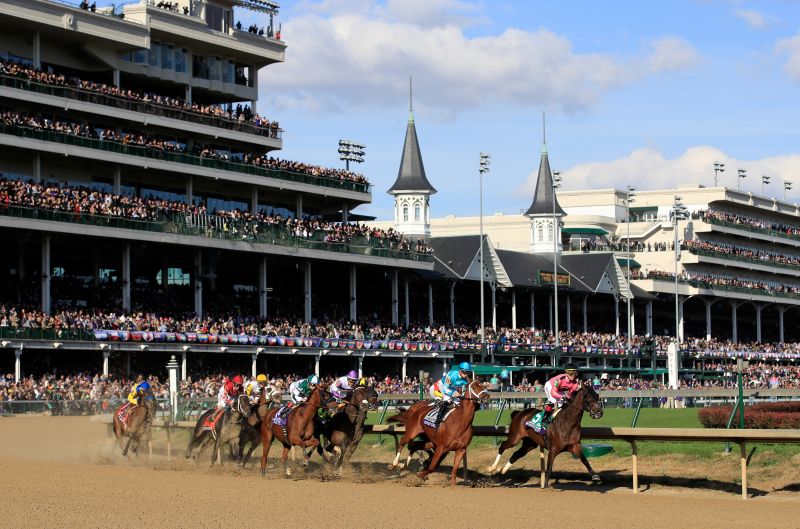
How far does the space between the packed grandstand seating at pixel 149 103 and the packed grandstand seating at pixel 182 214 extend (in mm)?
3401

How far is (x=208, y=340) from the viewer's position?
50125mm

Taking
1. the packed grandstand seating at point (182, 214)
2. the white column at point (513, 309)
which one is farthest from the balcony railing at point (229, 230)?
the white column at point (513, 309)

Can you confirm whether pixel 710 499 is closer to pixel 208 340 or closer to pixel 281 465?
pixel 281 465

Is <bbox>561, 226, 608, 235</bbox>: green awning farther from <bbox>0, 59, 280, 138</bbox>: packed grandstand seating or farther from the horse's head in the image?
the horse's head

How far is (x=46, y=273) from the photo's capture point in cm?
4731

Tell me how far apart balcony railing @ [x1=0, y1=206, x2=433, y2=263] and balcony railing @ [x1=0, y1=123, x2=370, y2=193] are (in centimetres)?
242

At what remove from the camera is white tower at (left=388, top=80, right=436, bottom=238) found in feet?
249

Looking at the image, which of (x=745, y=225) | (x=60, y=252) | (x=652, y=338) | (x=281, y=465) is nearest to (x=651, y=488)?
(x=281, y=465)

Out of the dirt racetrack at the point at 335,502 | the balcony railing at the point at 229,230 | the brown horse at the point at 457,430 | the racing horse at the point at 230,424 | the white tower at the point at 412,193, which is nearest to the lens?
the dirt racetrack at the point at 335,502

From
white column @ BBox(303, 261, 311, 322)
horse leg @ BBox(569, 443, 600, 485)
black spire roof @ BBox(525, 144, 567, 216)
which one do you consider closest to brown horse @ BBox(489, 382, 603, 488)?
horse leg @ BBox(569, 443, 600, 485)

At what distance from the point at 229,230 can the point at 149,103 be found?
574cm

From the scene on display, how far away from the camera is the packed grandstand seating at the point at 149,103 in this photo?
48.4 metres

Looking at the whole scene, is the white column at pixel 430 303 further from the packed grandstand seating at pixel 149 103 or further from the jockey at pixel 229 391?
the jockey at pixel 229 391

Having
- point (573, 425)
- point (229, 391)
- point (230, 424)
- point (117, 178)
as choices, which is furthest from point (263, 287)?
point (573, 425)
